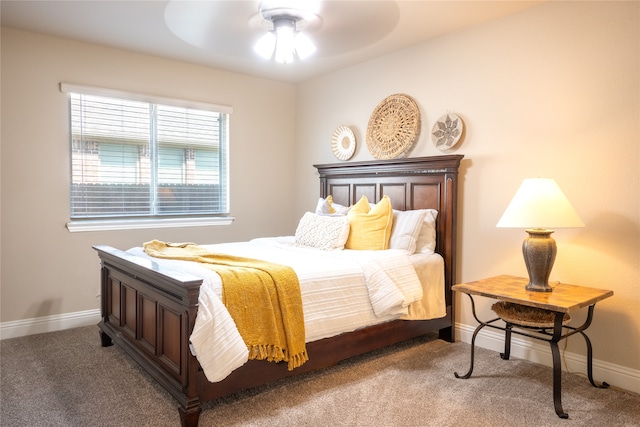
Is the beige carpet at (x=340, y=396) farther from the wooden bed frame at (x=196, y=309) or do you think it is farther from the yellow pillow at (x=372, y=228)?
the yellow pillow at (x=372, y=228)

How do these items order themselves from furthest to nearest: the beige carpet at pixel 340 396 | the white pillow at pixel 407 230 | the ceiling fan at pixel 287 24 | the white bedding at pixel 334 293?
the white pillow at pixel 407 230, the ceiling fan at pixel 287 24, the beige carpet at pixel 340 396, the white bedding at pixel 334 293

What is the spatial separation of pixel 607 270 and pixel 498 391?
1.03 m

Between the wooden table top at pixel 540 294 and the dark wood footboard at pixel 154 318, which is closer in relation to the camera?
the dark wood footboard at pixel 154 318

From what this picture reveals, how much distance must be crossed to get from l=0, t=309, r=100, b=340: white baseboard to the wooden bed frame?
719mm

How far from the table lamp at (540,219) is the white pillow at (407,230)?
83cm

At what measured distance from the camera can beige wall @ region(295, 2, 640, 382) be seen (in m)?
2.67

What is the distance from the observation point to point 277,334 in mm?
2420

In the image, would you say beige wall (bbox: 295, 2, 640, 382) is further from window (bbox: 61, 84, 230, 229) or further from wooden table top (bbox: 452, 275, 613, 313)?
window (bbox: 61, 84, 230, 229)

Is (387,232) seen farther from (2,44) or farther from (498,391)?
(2,44)

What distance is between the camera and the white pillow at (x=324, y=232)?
11.5 ft

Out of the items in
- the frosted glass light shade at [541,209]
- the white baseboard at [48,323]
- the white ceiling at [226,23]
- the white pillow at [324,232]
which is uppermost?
the white ceiling at [226,23]

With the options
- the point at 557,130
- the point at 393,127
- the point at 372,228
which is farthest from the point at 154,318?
the point at 557,130

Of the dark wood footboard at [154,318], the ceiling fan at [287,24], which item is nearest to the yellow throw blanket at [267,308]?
the dark wood footboard at [154,318]

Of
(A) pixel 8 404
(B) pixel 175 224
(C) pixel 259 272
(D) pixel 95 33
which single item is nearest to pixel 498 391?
(C) pixel 259 272
